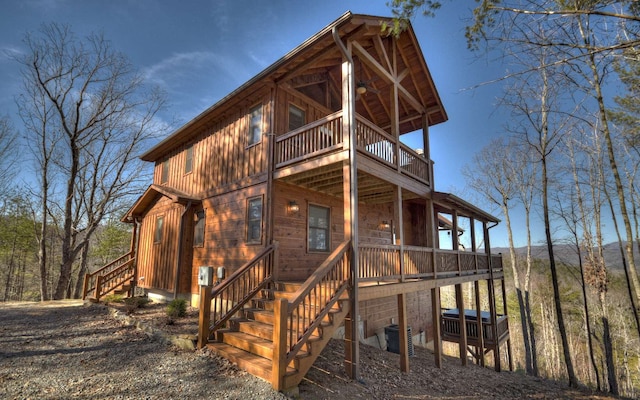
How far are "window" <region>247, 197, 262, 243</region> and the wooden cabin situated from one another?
0.04 metres

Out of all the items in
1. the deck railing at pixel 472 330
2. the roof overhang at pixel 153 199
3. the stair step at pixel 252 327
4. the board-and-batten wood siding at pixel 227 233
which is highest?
the roof overhang at pixel 153 199

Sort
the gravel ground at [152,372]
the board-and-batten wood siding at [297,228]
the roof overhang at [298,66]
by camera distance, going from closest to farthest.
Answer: the gravel ground at [152,372] < the roof overhang at [298,66] < the board-and-batten wood siding at [297,228]

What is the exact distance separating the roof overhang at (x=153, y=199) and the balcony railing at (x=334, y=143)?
422 cm

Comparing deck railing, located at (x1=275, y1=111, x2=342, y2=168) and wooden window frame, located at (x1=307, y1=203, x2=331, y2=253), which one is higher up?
deck railing, located at (x1=275, y1=111, x2=342, y2=168)

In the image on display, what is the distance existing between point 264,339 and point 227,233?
14.2ft

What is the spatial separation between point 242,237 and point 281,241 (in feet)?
4.52

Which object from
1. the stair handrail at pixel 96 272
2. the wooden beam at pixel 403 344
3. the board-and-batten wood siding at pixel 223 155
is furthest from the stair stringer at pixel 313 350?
the stair handrail at pixel 96 272

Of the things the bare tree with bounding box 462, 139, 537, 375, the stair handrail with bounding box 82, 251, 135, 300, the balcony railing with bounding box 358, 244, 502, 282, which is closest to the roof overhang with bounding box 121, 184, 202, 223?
the stair handrail with bounding box 82, 251, 135, 300

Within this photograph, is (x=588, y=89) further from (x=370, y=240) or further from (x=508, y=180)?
(x=508, y=180)

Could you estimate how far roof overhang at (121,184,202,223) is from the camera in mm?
10211

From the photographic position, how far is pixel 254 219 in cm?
833

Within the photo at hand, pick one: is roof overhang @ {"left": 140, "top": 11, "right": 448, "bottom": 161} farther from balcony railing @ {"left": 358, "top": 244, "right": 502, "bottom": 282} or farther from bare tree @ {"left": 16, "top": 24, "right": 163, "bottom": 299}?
bare tree @ {"left": 16, "top": 24, "right": 163, "bottom": 299}

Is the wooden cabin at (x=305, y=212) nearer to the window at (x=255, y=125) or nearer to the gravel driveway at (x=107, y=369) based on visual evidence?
the window at (x=255, y=125)

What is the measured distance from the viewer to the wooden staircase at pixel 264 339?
4.55 metres
